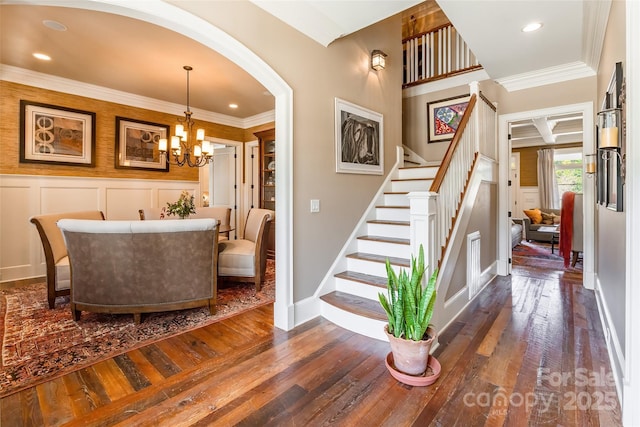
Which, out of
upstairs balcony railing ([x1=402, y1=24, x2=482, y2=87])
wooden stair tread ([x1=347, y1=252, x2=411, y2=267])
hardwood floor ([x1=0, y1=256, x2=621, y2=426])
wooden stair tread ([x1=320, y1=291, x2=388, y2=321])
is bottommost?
hardwood floor ([x1=0, y1=256, x2=621, y2=426])

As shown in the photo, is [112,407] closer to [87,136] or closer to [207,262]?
[207,262]

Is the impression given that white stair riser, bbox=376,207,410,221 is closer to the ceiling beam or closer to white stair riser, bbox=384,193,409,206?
white stair riser, bbox=384,193,409,206

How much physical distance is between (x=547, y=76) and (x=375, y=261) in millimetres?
3468

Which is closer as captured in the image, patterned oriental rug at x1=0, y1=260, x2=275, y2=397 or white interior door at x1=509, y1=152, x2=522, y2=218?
patterned oriental rug at x1=0, y1=260, x2=275, y2=397

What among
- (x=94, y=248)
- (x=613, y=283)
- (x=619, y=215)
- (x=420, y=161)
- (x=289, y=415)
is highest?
(x=420, y=161)

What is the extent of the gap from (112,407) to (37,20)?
3.47 metres

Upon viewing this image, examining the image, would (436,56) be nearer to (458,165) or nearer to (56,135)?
(458,165)

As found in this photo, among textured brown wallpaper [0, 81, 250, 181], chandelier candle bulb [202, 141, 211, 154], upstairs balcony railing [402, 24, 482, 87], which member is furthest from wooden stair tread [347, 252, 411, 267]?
textured brown wallpaper [0, 81, 250, 181]

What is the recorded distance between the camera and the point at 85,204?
4.32 metres

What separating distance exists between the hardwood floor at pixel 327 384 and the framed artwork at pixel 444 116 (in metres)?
3.01

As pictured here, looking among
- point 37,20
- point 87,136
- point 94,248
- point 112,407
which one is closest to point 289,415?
point 112,407

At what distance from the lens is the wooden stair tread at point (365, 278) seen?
2680mm

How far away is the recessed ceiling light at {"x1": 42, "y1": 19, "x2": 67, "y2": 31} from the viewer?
107 inches

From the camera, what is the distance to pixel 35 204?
3943 mm
